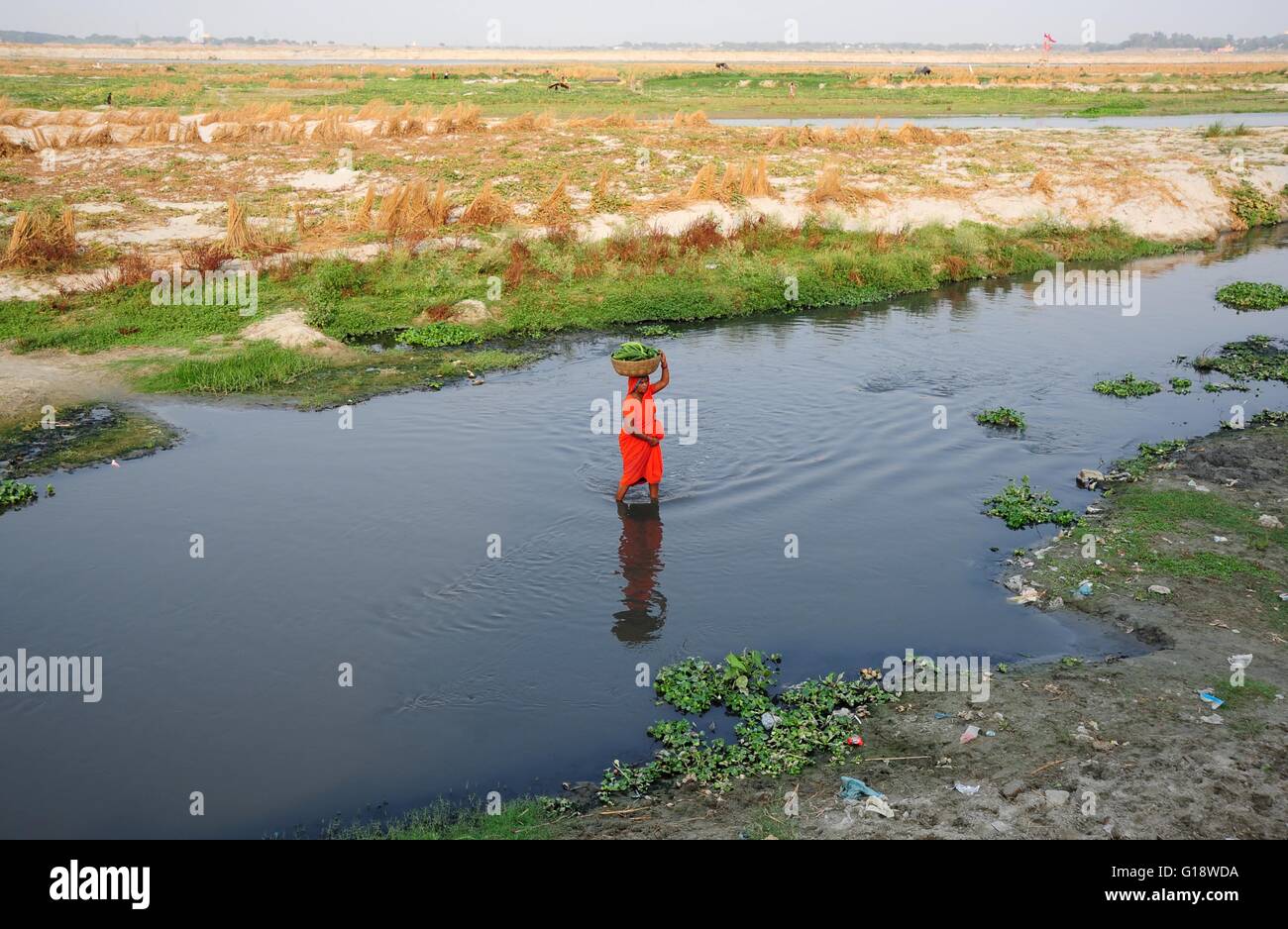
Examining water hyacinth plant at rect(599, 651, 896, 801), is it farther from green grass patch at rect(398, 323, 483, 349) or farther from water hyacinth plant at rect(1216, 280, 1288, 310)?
water hyacinth plant at rect(1216, 280, 1288, 310)

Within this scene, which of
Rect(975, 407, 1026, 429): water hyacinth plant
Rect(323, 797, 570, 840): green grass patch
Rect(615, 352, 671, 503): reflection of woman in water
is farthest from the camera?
Rect(975, 407, 1026, 429): water hyacinth plant

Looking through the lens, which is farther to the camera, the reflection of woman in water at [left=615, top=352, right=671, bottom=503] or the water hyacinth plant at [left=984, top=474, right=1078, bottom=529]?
the water hyacinth plant at [left=984, top=474, right=1078, bottom=529]

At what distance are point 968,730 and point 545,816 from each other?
2.96 m

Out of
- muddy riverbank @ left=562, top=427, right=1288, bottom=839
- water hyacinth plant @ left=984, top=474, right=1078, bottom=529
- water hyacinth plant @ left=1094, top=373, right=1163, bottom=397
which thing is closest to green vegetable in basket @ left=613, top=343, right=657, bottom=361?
water hyacinth plant @ left=984, top=474, right=1078, bottom=529

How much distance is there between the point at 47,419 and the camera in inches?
517

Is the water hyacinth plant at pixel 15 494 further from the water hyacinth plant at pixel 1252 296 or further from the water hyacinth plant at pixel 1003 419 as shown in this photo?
the water hyacinth plant at pixel 1252 296

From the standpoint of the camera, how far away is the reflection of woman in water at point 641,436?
33.6 ft

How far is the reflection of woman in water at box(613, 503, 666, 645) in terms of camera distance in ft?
28.6

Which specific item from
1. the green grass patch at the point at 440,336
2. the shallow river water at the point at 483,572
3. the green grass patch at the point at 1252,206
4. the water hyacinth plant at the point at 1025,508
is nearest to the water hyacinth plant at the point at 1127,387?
the shallow river water at the point at 483,572

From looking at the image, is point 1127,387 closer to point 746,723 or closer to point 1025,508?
point 1025,508

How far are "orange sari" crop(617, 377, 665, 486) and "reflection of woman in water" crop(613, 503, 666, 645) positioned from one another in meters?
0.38

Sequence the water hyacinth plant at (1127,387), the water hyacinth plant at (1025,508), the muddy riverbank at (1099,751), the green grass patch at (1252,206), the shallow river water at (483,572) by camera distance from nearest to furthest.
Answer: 1. the muddy riverbank at (1099,751)
2. the shallow river water at (483,572)
3. the water hyacinth plant at (1025,508)
4. the water hyacinth plant at (1127,387)
5. the green grass patch at (1252,206)
